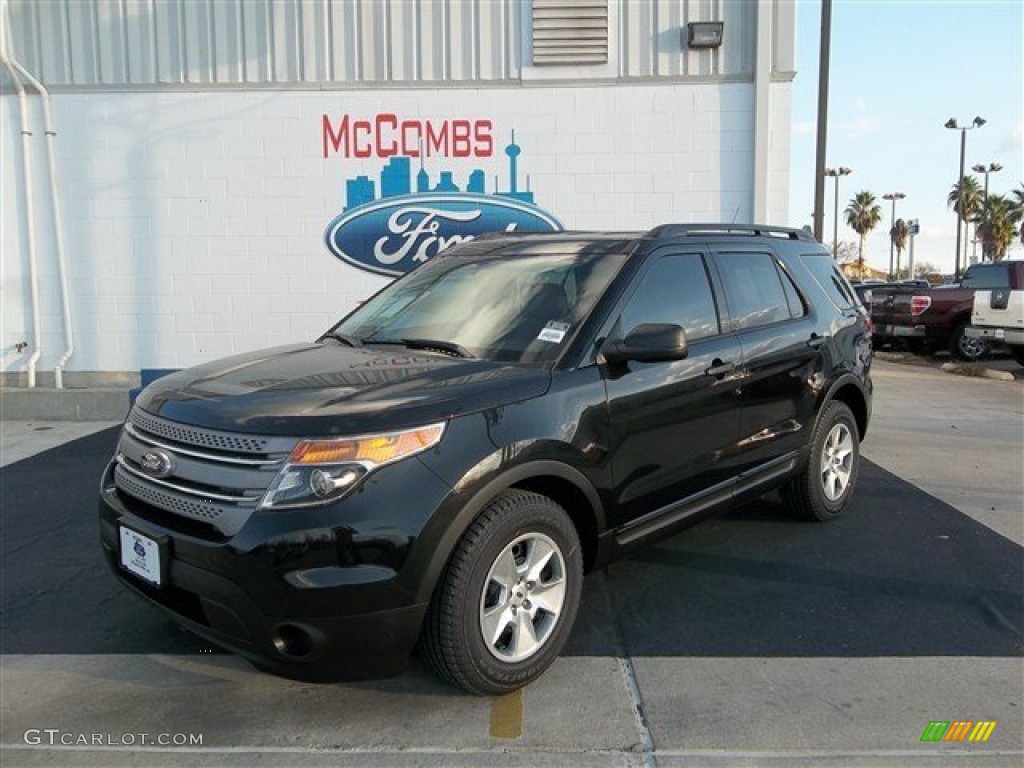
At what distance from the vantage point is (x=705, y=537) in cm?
503

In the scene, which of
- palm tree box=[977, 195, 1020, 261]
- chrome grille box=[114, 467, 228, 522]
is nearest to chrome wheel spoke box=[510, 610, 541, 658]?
chrome grille box=[114, 467, 228, 522]

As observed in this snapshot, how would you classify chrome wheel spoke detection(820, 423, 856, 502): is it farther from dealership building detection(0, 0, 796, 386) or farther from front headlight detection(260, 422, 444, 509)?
dealership building detection(0, 0, 796, 386)

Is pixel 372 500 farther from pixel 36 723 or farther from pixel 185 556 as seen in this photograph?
pixel 36 723

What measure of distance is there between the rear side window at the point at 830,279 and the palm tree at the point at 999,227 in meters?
63.9

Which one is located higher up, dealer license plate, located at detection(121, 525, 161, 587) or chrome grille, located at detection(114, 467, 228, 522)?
chrome grille, located at detection(114, 467, 228, 522)

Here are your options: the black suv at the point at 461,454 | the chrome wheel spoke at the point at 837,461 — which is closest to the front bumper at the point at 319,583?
the black suv at the point at 461,454

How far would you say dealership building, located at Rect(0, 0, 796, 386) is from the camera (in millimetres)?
9008

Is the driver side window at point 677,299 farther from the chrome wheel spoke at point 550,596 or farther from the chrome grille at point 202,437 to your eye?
the chrome grille at point 202,437

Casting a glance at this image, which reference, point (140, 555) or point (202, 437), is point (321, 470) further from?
point (140, 555)

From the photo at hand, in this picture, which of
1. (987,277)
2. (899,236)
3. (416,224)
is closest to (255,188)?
(416,224)

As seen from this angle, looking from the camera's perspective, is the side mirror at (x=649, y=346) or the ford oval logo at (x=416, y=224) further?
the ford oval logo at (x=416, y=224)

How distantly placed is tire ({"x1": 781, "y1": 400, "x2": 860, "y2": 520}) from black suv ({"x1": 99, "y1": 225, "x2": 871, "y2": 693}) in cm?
51

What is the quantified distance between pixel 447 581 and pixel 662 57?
7.72 m

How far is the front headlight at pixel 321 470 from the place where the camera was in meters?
2.70
